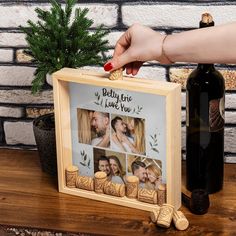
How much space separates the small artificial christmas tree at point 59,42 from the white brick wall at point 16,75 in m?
0.32

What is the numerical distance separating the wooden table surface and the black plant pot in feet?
0.11

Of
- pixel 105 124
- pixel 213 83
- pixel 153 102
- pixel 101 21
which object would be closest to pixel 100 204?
pixel 105 124

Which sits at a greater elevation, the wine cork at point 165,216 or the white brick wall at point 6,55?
the white brick wall at point 6,55

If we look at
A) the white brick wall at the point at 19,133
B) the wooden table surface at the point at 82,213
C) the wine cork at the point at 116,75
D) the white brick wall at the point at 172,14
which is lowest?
the wooden table surface at the point at 82,213

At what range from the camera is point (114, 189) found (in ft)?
5.02

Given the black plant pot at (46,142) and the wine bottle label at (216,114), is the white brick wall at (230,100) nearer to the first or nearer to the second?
the wine bottle label at (216,114)

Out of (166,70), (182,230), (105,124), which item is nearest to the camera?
(182,230)

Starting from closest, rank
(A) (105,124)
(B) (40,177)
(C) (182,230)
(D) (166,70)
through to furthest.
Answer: (C) (182,230) → (A) (105,124) → (B) (40,177) → (D) (166,70)

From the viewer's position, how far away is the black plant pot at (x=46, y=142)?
165cm

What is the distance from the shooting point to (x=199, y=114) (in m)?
1.53

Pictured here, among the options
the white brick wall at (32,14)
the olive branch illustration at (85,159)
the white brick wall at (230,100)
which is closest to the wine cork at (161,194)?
the olive branch illustration at (85,159)

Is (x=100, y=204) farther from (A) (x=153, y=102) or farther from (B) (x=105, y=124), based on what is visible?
(A) (x=153, y=102)

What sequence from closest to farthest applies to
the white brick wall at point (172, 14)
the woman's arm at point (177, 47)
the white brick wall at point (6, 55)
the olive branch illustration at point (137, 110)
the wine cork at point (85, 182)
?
the woman's arm at point (177, 47) → the olive branch illustration at point (137, 110) → the wine cork at point (85, 182) → the white brick wall at point (172, 14) → the white brick wall at point (6, 55)

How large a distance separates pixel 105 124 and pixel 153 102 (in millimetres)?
156
